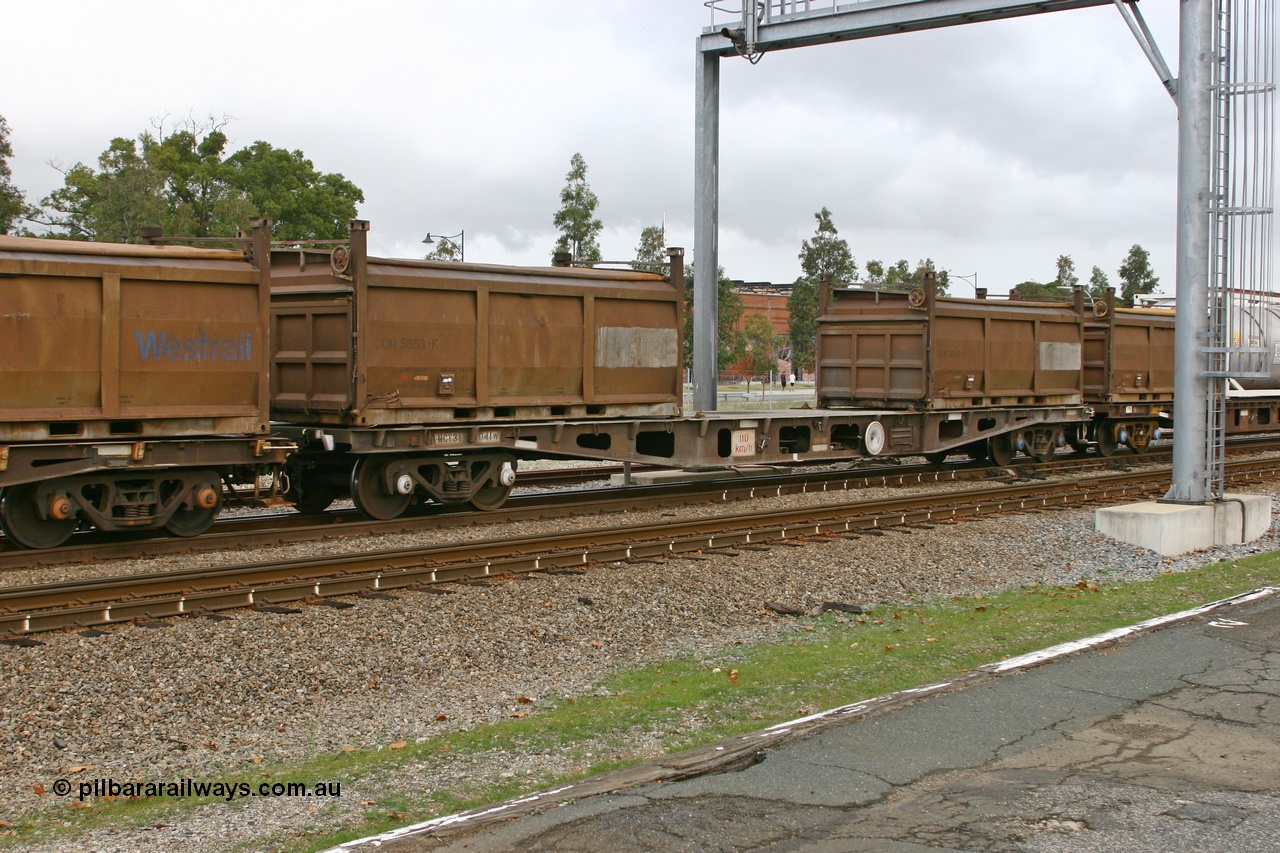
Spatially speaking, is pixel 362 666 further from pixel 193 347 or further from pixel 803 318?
pixel 803 318

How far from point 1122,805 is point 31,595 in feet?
25.1

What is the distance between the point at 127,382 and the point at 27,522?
5.27 ft

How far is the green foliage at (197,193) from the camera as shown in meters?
39.9

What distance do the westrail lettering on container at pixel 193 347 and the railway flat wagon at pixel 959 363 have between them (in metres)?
11.5

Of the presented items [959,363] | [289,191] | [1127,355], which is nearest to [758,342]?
[289,191]

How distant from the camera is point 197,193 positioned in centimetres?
5178

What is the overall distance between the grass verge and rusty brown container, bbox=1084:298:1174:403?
13545 mm

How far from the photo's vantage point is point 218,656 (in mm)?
7559

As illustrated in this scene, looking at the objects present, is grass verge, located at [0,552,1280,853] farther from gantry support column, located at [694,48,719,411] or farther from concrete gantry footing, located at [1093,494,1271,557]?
gantry support column, located at [694,48,719,411]

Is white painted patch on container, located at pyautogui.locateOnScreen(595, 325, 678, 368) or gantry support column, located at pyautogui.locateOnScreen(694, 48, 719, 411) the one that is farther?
gantry support column, located at pyautogui.locateOnScreen(694, 48, 719, 411)

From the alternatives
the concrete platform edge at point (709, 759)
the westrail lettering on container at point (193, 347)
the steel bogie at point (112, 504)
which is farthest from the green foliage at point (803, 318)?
the concrete platform edge at point (709, 759)

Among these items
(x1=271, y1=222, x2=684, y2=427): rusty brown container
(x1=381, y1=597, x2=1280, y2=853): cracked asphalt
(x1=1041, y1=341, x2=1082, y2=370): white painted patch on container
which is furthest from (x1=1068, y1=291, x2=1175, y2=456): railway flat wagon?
(x1=381, y1=597, x2=1280, y2=853): cracked asphalt

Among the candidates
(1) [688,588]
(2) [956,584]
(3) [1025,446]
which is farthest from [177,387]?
(3) [1025,446]

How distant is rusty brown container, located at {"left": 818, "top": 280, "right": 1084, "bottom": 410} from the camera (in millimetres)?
19344
